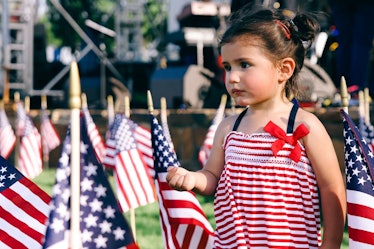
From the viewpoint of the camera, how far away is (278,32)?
261cm

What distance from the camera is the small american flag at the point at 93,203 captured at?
8.74ft

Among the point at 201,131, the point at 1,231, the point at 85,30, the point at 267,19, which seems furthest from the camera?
the point at 85,30

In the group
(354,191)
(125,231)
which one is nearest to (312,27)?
(354,191)

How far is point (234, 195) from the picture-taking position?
8.41 feet

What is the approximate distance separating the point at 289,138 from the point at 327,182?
0.21 metres

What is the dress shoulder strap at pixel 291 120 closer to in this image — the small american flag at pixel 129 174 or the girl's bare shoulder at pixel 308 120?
the girl's bare shoulder at pixel 308 120

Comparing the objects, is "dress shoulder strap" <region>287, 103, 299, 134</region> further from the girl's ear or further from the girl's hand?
the girl's hand

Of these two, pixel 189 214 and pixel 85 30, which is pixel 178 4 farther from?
pixel 189 214

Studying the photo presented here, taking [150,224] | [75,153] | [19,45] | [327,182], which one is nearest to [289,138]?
[327,182]

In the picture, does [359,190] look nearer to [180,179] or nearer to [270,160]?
[270,160]

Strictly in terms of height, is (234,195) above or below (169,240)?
above

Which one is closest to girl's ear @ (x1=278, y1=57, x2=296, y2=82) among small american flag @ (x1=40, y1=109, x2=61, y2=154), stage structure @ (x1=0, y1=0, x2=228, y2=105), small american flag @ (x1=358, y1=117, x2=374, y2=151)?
small american flag @ (x1=358, y1=117, x2=374, y2=151)

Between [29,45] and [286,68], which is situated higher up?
[286,68]

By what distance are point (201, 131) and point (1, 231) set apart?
7482mm
